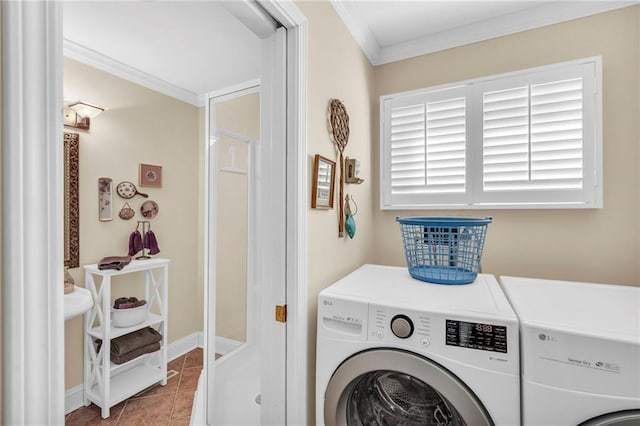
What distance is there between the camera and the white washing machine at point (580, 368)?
0.82 m

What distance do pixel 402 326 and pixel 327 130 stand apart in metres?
0.96

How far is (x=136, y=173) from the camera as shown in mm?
2389

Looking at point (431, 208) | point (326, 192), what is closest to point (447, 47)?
point (431, 208)

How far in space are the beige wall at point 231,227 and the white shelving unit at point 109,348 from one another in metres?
0.75

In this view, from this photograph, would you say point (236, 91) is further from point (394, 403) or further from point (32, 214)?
point (394, 403)

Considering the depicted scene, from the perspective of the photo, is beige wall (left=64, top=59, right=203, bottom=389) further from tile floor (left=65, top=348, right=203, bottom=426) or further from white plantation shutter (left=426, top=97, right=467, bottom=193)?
white plantation shutter (left=426, top=97, right=467, bottom=193)

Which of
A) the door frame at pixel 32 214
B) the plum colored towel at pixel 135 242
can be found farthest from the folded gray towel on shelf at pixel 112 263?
the door frame at pixel 32 214

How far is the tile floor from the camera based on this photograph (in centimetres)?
186

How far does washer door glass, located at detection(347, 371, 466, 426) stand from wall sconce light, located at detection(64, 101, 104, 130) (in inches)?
84.3

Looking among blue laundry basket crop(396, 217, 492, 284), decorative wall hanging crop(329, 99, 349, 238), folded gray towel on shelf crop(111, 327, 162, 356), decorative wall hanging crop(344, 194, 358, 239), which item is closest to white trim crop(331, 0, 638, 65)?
decorative wall hanging crop(329, 99, 349, 238)

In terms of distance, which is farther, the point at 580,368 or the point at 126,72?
the point at 126,72

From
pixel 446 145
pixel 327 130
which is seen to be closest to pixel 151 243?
pixel 327 130

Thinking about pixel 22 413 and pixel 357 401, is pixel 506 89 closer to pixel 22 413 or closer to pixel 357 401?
pixel 357 401

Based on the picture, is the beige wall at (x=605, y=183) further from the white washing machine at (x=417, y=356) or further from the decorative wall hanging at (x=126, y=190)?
the decorative wall hanging at (x=126, y=190)
